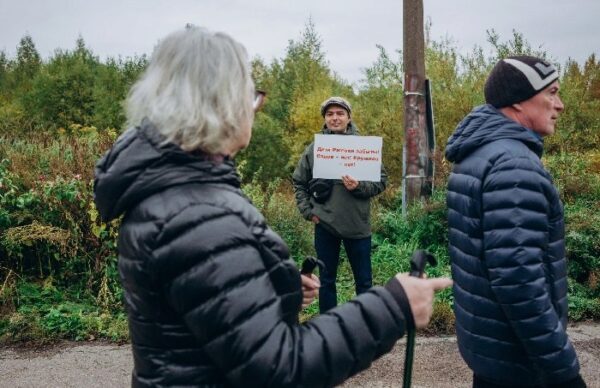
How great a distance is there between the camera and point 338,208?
17.9 feet

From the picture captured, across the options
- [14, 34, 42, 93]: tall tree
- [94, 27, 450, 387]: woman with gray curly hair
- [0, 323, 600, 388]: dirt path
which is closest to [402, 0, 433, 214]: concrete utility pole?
[0, 323, 600, 388]: dirt path

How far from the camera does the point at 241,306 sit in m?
1.36

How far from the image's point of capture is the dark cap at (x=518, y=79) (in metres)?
2.46

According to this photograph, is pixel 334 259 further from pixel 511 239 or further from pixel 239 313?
pixel 239 313

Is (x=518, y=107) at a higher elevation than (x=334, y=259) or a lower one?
higher

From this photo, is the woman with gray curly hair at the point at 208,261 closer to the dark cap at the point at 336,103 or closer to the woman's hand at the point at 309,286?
the woman's hand at the point at 309,286

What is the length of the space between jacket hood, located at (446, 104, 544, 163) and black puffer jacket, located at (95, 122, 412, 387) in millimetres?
1092

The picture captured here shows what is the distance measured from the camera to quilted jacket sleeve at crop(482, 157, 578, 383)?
85.7 inches

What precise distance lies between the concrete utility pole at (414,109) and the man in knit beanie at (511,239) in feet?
19.1

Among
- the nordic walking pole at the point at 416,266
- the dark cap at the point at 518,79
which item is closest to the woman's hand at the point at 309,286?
the nordic walking pole at the point at 416,266

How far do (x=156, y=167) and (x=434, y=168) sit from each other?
25.1 ft

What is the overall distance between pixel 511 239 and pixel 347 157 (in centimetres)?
351

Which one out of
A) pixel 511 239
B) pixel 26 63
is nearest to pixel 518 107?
pixel 511 239

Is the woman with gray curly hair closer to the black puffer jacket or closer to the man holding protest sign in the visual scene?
the black puffer jacket
